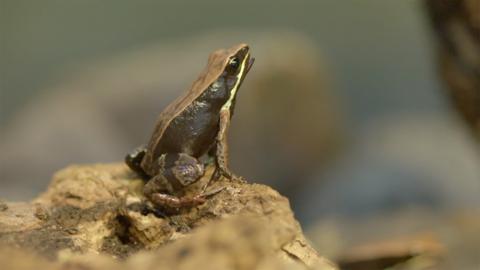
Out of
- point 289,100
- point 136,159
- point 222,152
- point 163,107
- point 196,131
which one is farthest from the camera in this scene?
point 289,100

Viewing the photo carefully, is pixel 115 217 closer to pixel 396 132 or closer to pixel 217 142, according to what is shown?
pixel 217 142

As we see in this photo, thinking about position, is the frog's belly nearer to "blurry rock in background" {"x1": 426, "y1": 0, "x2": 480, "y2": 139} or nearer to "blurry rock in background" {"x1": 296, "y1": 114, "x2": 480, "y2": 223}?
"blurry rock in background" {"x1": 426, "y1": 0, "x2": 480, "y2": 139}

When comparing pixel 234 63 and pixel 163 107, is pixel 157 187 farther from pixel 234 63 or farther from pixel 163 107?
pixel 163 107

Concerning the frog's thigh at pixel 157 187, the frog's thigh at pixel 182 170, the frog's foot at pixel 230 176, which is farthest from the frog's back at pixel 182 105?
the frog's foot at pixel 230 176

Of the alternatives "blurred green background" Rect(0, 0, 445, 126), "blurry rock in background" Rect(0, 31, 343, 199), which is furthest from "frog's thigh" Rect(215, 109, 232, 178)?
"blurred green background" Rect(0, 0, 445, 126)

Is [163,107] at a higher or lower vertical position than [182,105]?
higher

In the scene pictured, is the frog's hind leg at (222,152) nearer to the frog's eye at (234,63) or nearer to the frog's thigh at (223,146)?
the frog's thigh at (223,146)

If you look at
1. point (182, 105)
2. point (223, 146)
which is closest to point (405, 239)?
point (223, 146)
